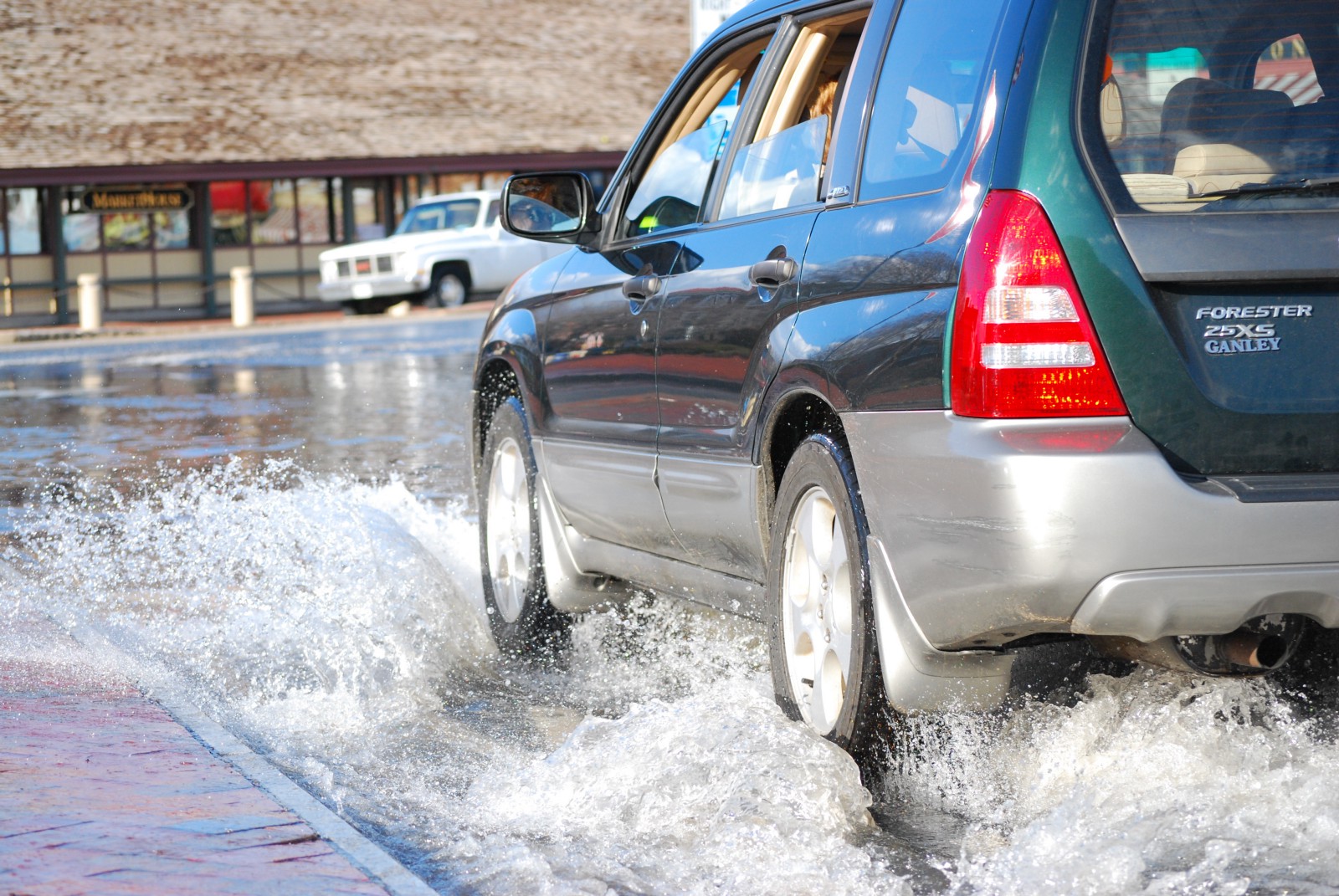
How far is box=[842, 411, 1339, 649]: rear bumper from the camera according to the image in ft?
12.0

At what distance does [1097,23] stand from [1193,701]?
5.21 ft

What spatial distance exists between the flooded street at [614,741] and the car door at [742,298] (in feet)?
1.74

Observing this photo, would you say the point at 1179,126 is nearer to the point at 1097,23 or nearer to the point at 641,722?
the point at 1097,23

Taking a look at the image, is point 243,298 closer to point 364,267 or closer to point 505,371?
point 364,267

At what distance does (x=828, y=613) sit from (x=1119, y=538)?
3.28 ft

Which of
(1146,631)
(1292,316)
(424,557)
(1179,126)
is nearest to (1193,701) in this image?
(1146,631)

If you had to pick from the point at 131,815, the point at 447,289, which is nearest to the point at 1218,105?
the point at 131,815

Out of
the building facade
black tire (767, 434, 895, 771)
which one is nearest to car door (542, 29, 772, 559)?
black tire (767, 434, 895, 771)

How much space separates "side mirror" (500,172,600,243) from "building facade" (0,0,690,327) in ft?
96.4

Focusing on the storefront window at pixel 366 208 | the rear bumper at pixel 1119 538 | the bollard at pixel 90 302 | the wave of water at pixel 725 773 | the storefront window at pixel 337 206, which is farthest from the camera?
the storefront window at pixel 366 208

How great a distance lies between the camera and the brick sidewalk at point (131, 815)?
12.8 feet

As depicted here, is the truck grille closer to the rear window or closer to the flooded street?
the flooded street

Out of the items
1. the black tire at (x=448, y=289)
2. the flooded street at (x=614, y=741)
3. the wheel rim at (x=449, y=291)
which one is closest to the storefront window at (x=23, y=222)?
the black tire at (x=448, y=289)

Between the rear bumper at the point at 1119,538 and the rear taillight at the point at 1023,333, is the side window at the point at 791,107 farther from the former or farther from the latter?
the rear bumper at the point at 1119,538
